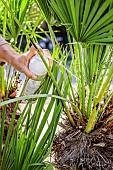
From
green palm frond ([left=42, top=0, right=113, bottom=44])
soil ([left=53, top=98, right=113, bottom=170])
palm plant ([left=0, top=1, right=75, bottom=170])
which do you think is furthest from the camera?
soil ([left=53, top=98, right=113, bottom=170])

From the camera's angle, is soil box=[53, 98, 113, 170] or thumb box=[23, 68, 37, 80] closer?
thumb box=[23, 68, 37, 80]

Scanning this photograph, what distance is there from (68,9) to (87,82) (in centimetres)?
33

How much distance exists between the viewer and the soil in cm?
114

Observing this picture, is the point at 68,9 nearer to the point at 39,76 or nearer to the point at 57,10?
the point at 57,10

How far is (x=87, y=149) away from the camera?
3.74ft

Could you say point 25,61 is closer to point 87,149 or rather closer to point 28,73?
point 28,73

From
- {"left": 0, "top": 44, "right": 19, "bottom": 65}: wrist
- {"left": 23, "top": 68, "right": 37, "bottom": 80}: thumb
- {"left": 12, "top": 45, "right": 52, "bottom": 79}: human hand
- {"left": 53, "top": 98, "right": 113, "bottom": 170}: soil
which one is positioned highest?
{"left": 0, "top": 44, "right": 19, "bottom": 65}: wrist

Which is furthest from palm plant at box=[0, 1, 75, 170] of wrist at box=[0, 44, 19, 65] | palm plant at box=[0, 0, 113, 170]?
wrist at box=[0, 44, 19, 65]

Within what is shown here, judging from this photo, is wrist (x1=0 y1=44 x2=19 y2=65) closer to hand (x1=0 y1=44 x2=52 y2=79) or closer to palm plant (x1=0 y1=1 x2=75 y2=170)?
hand (x1=0 y1=44 x2=52 y2=79)

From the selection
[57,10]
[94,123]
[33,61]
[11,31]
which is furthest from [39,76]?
[11,31]

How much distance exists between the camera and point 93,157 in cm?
113

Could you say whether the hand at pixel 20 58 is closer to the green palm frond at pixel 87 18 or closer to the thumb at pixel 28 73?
the thumb at pixel 28 73

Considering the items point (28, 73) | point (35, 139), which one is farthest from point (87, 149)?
point (28, 73)

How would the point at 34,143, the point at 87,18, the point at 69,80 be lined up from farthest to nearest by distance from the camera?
the point at 69,80
the point at 34,143
the point at 87,18
